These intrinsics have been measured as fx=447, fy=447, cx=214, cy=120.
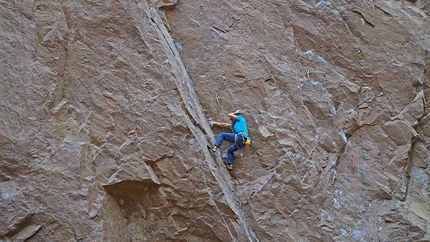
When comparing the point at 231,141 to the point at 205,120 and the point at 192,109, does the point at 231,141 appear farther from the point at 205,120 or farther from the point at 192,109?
the point at 192,109

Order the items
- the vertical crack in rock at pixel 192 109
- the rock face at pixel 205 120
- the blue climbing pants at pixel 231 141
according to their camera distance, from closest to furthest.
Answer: the rock face at pixel 205 120 < the vertical crack in rock at pixel 192 109 < the blue climbing pants at pixel 231 141

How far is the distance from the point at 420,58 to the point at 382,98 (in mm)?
1447

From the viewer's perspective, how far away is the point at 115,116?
873 cm

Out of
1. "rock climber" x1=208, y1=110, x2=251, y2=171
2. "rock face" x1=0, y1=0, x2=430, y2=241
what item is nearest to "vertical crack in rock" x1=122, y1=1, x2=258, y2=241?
"rock face" x1=0, y1=0, x2=430, y2=241

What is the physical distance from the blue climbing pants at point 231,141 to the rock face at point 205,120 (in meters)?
0.22

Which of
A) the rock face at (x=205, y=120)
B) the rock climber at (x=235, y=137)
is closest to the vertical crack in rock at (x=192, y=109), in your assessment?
the rock face at (x=205, y=120)

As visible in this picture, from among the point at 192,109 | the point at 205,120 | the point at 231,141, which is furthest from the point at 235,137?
the point at 192,109

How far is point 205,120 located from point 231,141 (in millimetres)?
805

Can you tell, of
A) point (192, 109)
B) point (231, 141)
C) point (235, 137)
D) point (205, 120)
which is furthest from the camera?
point (205, 120)

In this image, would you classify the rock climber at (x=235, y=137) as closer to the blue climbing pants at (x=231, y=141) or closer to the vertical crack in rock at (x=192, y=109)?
the blue climbing pants at (x=231, y=141)

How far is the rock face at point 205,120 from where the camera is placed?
835 cm

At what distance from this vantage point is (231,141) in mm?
9062

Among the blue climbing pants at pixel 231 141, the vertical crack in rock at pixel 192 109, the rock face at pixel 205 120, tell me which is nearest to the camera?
the rock face at pixel 205 120

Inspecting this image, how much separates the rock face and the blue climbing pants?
224 mm
